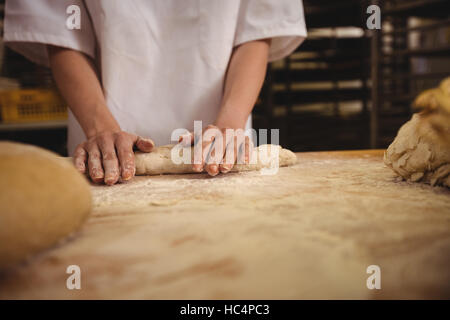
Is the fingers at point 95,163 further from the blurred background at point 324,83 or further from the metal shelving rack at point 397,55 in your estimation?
the metal shelving rack at point 397,55

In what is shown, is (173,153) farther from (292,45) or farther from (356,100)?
(356,100)

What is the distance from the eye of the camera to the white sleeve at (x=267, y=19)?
146 cm

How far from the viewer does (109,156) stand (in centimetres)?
98

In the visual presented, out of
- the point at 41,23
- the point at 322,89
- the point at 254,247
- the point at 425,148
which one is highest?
the point at 41,23

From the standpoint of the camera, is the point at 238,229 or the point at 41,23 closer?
the point at 238,229

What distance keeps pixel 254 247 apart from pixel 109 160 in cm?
63

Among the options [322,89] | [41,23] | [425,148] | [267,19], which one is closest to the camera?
[425,148]

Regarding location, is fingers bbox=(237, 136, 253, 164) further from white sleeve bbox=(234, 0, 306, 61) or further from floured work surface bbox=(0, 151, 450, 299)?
white sleeve bbox=(234, 0, 306, 61)

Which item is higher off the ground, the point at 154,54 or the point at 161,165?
the point at 154,54

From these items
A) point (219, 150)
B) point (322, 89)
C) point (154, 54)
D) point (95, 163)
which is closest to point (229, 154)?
point (219, 150)

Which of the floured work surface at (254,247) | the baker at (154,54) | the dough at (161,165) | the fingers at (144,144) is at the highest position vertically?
the baker at (154,54)

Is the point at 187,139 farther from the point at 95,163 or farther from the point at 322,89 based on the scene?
the point at 322,89

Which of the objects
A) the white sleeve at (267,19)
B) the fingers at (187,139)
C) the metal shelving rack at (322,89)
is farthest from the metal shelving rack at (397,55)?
the fingers at (187,139)

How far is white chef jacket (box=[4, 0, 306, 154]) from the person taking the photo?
133 cm
